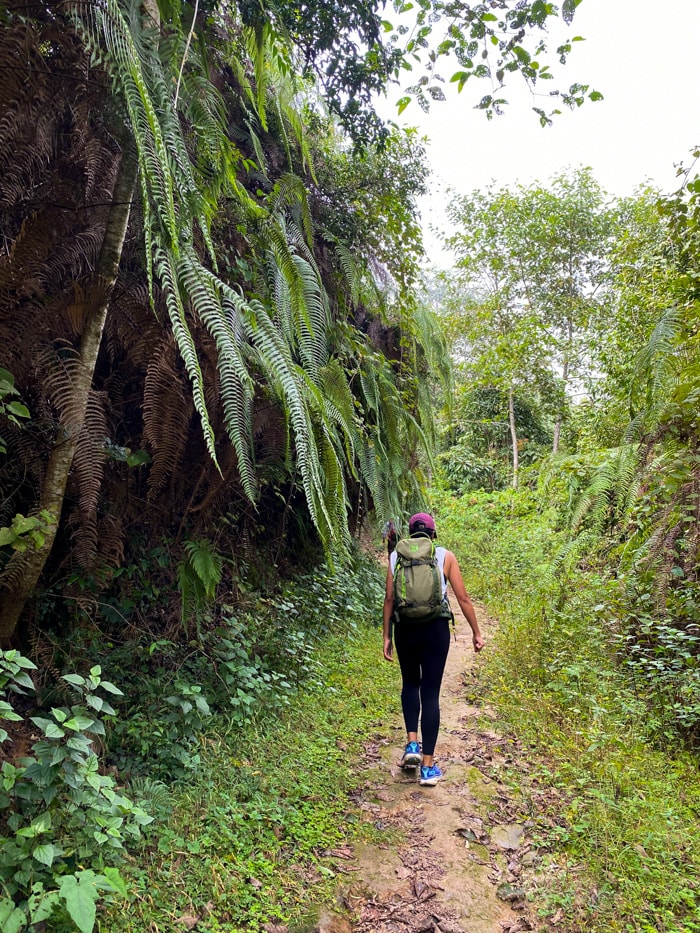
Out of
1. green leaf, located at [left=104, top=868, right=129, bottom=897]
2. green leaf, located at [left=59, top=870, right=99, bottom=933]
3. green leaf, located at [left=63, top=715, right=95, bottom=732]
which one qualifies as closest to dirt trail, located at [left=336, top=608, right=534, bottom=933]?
green leaf, located at [left=104, top=868, right=129, bottom=897]

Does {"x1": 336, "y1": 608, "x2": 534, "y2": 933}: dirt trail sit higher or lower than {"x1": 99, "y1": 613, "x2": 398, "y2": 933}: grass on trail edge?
lower

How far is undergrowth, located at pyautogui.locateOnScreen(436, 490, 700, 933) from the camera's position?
6.81 feet

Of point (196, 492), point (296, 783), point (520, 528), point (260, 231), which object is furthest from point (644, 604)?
point (520, 528)

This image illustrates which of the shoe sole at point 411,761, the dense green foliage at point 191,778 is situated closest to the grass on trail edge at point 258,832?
the dense green foliage at point 191,778

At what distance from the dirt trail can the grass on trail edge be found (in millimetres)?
125

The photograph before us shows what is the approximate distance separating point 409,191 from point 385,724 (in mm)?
4954

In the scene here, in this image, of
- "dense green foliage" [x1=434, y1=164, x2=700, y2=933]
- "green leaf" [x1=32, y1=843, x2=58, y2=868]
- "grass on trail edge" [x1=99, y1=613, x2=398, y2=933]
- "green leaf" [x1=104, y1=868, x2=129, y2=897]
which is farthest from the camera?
"dense green foliage" [x1=434, y1=164, x2=700, y2=933]

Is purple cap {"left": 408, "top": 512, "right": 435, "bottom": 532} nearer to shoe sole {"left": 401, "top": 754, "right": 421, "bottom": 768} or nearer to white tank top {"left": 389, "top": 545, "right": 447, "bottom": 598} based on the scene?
white tank top {"left": 389, "top": 545, "right": 447, "bottom": 598}

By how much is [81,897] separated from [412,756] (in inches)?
73.5

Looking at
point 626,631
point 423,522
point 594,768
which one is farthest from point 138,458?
point 626,631

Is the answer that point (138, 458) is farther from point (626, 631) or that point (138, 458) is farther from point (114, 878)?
point (626, 631)

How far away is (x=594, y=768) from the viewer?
9.32 ft

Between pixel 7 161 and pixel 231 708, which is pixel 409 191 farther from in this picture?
pixel 231 708

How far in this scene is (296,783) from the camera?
272cm
